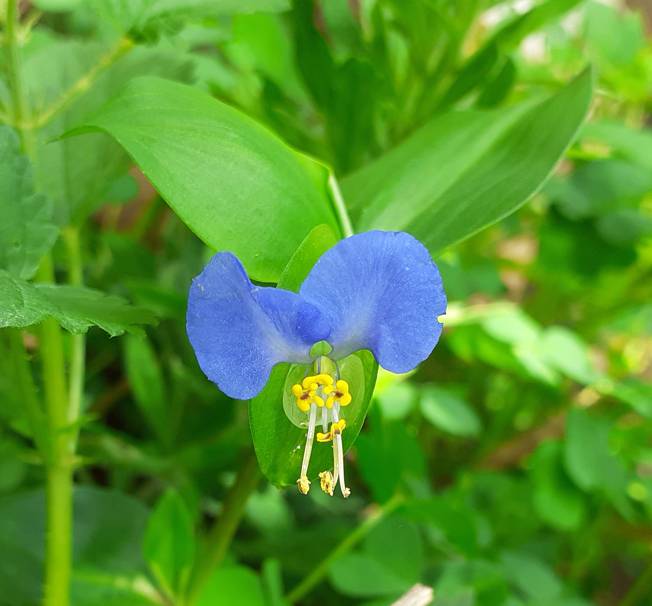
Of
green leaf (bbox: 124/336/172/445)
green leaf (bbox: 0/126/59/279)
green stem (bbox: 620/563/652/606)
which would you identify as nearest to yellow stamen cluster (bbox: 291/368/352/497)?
green leaf (bbox: 0/126/59/279)

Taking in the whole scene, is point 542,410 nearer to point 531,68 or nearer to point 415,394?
point 415,394

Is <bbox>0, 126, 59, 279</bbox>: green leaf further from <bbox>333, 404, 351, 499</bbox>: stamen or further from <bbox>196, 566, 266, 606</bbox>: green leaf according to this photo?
<bbox>196, 566, 266, 606</bbox>: green leaf

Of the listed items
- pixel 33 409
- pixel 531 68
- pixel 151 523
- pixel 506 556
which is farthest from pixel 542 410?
pixel 33 409

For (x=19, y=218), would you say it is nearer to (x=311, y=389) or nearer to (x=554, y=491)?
(x=311, y=389)

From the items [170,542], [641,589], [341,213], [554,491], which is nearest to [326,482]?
[341,213]

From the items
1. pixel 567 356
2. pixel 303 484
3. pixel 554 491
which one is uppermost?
pixel 567 356

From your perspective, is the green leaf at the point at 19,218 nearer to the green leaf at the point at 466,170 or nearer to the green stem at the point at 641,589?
the green leaf at the point at 466,170

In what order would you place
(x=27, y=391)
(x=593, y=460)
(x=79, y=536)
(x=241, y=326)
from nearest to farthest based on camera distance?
(x=241, y=326) < (x=27, y=391) < (x=79, y=536) < (x=593, y=460)
